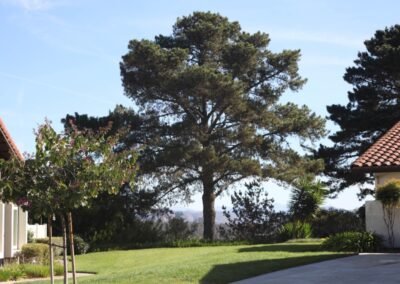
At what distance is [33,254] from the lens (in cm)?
2327

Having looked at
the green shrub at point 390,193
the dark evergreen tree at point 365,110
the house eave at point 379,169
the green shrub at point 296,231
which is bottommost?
the green shrub at point 296,231

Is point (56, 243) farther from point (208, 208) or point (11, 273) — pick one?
point (208, 208)

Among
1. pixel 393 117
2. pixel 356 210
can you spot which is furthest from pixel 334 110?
pixel 356 210

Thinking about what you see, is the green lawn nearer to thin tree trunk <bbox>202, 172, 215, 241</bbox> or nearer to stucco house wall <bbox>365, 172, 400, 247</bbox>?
stucco house wall <bbox>365, 172, 400, 247</bbox>

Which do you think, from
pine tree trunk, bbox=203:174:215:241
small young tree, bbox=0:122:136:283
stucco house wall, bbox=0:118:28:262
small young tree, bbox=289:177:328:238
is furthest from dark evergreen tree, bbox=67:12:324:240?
small young tree, bbox=0:122:136:283

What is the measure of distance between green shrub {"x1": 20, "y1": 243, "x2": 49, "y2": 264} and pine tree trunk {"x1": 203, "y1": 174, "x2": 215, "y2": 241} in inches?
563

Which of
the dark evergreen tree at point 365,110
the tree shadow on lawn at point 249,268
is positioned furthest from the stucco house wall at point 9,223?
the dark evergreen tree at point 365,110

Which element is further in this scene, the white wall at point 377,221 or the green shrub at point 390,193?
the white wall at point 377,221

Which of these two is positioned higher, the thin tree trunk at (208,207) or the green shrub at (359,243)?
the thin tree trunk at (208,207)

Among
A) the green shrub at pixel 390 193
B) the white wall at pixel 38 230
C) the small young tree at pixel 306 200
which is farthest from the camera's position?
the small young tree at pixel 306 200

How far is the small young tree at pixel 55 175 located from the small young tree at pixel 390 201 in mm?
10098

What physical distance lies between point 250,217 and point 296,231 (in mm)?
5929

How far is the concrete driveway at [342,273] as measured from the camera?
13204 millimetres

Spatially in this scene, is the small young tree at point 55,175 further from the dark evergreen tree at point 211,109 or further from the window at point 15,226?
the dark evergreen tree at point 211,109
